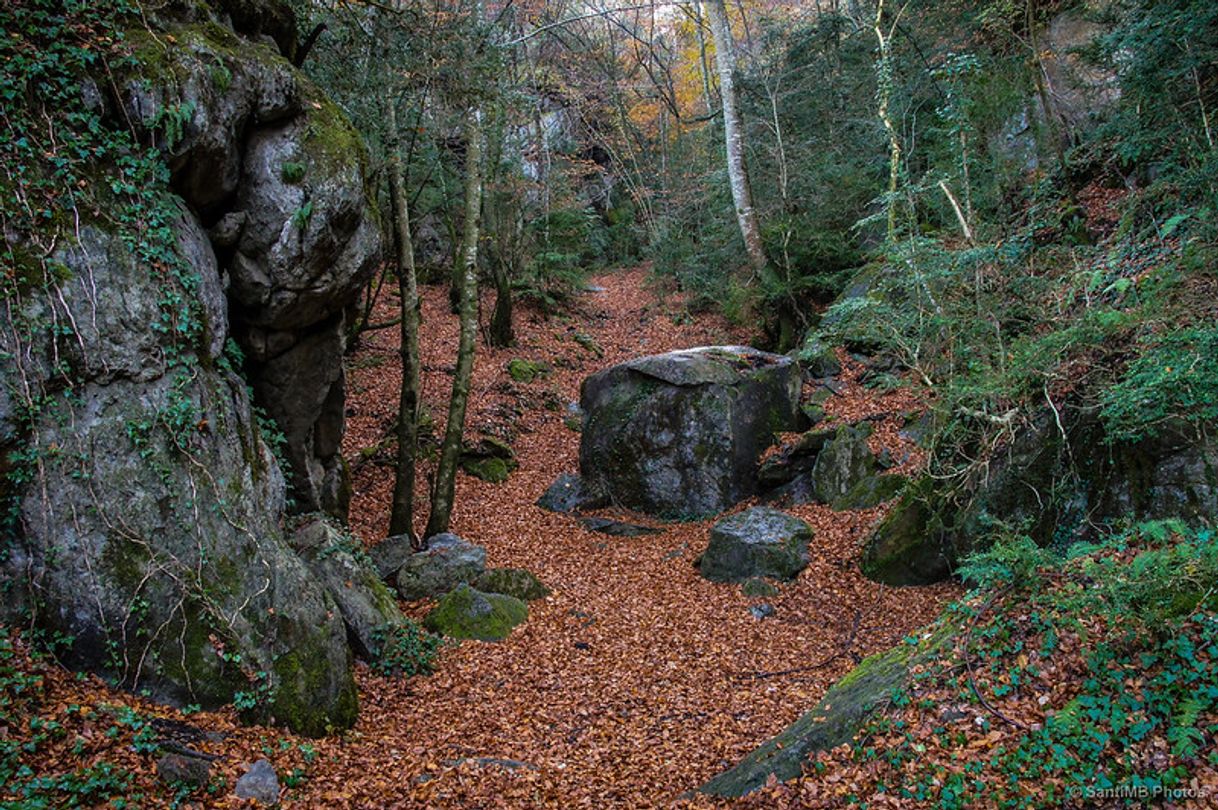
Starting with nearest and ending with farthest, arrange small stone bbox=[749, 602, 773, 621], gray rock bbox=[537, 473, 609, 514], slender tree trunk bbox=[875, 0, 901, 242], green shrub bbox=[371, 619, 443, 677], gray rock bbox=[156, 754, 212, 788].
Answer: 1. gray rock bbox=[156, 754, 212, 788]
2. green shrub bbox=[371, 619, 443, 677]
3. small stone bbox=[749, 602, 773, 621]
4. slender tree trunk bbox=[875, 0, 901, 242]
5. gray rock bbox=[537, 473, 609, 514]

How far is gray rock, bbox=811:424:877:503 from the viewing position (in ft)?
32.1

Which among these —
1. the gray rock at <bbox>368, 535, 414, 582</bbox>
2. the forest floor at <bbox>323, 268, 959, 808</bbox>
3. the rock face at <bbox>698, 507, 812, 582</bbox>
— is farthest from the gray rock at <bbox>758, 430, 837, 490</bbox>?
the gray rock at <bbox>368, 535, 414, 582</bbox>

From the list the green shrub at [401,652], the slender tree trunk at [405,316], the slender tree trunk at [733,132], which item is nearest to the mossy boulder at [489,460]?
the slender tree trunk at [405,316]

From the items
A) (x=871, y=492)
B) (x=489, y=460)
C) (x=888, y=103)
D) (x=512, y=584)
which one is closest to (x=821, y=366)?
(x=871, y=492)

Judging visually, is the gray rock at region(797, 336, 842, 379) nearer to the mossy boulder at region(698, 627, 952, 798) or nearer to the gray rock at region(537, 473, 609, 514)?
the gray rock at region(537, 473, 609, 514)

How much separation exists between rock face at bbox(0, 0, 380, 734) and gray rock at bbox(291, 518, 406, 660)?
1.17 ft

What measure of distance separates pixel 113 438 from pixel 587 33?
20846mm

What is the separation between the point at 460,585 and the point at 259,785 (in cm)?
379

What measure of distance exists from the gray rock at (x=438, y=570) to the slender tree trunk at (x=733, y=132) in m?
9.87

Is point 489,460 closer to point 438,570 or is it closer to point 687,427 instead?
point 687,427

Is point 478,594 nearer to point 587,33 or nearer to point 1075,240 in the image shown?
point 1075,240

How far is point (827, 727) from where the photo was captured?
4.38m

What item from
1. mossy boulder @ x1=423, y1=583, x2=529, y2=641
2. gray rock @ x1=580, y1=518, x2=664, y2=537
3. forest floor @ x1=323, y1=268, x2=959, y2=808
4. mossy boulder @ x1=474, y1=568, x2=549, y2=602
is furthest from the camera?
gray rock @ x1=580, y1=518, x2=664, y2=537

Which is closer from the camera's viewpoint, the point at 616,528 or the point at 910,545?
the point at 910,545
